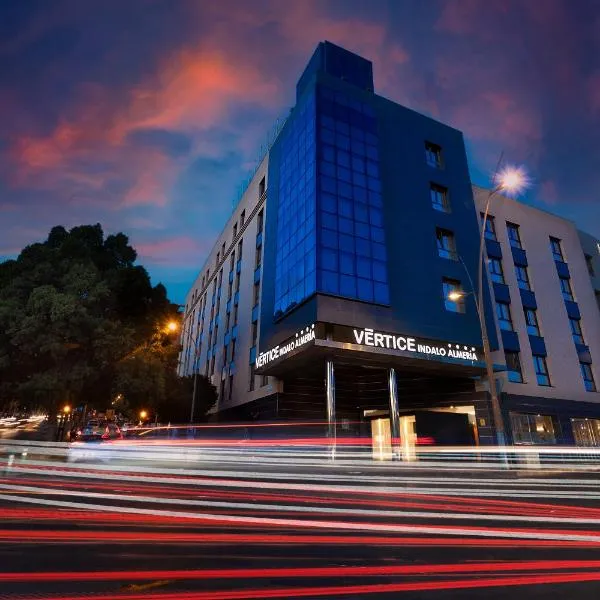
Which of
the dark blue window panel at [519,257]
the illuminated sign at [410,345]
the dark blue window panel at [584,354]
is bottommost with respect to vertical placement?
the illuminated sign at [410,345]

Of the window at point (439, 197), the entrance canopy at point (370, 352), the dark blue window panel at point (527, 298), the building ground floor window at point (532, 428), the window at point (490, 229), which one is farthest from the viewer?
the window at point (490, 229)

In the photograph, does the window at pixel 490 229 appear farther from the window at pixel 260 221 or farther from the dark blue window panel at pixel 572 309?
the window at pixel 260 221

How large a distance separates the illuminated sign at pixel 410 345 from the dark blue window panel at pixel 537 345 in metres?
8.21

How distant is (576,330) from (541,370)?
7.23 metres

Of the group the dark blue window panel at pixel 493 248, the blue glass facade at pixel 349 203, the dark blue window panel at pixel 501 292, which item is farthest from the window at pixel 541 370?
the blue glass facade at pixel 349 203

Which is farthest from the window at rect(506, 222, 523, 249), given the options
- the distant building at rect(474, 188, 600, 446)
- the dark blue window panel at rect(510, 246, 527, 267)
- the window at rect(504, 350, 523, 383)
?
the window at rect(504, 350, 523, 383)

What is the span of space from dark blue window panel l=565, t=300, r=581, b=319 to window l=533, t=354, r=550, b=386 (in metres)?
6.72

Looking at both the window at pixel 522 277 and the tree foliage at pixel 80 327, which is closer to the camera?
the tree foliage at pixel 80 327

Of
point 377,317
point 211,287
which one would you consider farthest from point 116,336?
point 211,287

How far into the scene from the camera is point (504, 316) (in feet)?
109

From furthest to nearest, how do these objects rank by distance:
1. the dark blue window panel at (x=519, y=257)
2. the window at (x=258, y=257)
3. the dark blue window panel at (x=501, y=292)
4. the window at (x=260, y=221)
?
the window at (x=260, y=221) < the window at (x=258, y=257) < the dark blue window panel at (x=519, y=257) < the dark blue window panel at (x=501, y=292)

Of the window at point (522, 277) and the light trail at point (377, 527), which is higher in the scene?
the window at point (522, 277)

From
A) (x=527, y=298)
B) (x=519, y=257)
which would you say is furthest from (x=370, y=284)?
(x=519, y=257)

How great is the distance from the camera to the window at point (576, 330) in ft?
117
